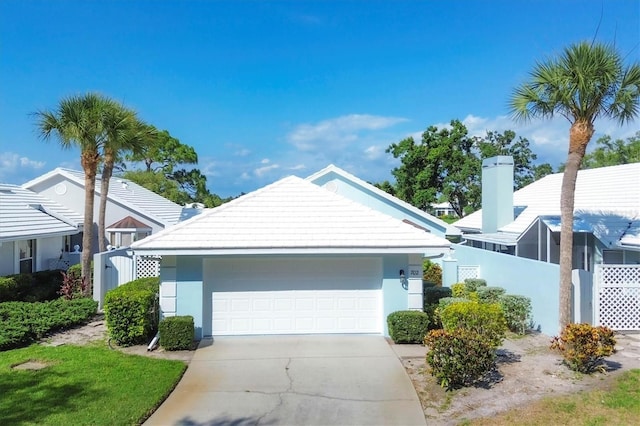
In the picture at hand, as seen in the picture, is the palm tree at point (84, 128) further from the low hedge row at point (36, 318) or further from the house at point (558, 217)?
the house at point (558, 217)

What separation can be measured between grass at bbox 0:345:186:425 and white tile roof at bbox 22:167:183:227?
13660mm

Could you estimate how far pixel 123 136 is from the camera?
15852mm

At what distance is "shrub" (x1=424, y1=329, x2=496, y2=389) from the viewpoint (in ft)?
25.7

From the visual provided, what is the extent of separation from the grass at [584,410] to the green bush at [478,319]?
5.08ft

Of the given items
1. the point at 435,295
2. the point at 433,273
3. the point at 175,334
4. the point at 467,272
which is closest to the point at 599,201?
the point at 467,272

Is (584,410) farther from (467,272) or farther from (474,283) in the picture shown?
(467,272)

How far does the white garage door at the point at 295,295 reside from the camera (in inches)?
450

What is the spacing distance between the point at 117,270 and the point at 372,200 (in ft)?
42.2

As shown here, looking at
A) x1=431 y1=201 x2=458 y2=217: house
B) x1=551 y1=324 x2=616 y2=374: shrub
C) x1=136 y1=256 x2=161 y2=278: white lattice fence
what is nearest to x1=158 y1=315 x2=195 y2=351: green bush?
x1=136 y1=256 x2=161 y2=278: white lattice fence

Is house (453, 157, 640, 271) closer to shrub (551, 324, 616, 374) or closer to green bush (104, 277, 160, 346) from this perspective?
shrub (551, 324, 616, 374)

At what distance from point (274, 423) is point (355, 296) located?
5279 millimetres

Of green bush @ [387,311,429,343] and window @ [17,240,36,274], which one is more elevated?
window @ [17,240,36,274]

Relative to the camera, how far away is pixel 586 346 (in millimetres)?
8406

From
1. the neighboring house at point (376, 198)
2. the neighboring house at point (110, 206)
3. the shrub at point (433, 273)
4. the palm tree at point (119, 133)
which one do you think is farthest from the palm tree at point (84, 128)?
the shrub at point (433, 273)
